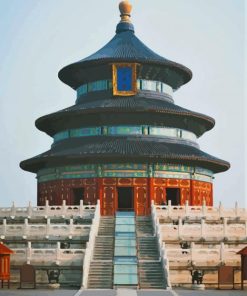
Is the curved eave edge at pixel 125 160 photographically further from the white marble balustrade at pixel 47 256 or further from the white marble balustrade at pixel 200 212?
the white marble balustrade at pixel 47 256

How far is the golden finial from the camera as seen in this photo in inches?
2682

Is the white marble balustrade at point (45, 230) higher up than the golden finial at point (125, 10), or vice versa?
the golden finial at point (125, 10)

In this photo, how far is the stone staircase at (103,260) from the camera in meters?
36.6

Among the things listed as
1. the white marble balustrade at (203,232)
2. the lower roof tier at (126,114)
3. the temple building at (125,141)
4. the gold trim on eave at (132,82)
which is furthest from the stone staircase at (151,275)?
the gold trim on eave at (132,82)

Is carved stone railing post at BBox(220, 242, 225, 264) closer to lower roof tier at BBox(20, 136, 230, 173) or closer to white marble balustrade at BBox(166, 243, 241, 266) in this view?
white marble balustrade at BBox(166, 243, 241, 266)

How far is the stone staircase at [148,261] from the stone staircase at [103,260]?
1.48 meters

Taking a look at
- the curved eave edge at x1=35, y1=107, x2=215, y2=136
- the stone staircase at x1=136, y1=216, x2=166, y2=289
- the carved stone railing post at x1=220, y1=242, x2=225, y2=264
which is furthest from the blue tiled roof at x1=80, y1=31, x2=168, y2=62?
the carved stone railing post at x1=220, y1=242, x2=225, y2=264

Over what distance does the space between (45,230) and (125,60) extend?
22532mm

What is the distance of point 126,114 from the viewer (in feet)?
197

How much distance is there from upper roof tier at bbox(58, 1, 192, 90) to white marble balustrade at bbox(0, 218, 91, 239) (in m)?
21.9

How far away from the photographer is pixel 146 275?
3722cm

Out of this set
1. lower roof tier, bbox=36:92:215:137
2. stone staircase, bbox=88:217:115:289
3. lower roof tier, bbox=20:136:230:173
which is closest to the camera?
stone staircase, bbox=88:217:115:289

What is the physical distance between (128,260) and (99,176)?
19.2 metres

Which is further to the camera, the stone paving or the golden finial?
the golden finial
